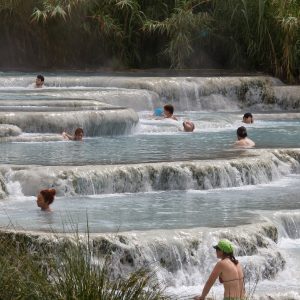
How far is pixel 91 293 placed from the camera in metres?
7.34

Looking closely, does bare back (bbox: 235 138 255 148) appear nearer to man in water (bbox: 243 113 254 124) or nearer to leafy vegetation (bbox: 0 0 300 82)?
man in water (bbox: 243 113 254 124)

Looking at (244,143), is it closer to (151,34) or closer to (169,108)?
(169,108)

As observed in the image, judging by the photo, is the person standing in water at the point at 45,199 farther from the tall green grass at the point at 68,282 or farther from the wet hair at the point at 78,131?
the wet hair at the point at 78,131

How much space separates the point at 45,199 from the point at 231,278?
428 cm

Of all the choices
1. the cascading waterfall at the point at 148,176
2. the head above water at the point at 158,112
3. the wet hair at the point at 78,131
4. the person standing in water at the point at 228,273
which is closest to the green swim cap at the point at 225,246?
the person standing in water at the point at 228,273

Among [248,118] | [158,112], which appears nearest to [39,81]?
[158,112]

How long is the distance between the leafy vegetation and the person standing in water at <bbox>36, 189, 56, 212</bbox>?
15.1 m

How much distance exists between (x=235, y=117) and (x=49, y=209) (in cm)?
1114

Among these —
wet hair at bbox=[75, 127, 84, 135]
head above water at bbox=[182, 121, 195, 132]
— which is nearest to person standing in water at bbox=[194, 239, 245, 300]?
wet hair at bbox=[75, 127, 84, 135]

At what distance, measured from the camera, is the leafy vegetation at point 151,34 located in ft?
93.1

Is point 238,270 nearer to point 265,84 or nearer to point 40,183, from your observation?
point 40,183

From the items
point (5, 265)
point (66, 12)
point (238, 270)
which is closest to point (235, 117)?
point (66, 12)

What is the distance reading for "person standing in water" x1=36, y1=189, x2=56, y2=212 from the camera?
13134 millimetres

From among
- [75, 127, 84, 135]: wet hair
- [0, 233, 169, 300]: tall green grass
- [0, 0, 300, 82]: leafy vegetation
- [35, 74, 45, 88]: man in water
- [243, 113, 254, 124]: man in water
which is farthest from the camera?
[0, 0, 300, 82]: leafy vegetation
